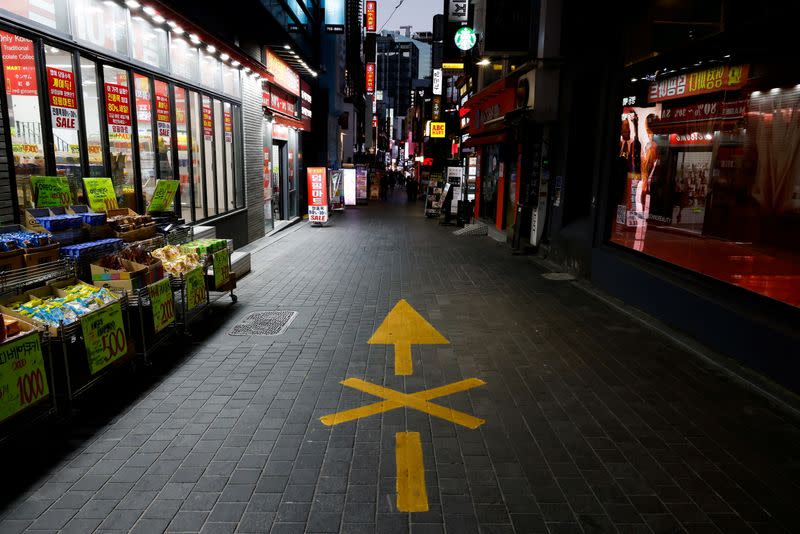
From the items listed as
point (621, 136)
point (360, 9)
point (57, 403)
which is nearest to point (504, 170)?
point (621, 136)

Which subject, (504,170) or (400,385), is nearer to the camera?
(400,385)

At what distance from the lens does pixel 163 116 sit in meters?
9.68

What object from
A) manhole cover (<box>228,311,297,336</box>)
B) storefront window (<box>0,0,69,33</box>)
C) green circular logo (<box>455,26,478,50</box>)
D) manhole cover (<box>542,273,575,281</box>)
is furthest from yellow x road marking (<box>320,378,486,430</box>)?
green circular logo (<box>455,26,478,50</box>)

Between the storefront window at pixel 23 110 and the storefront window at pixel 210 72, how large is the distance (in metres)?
5.63

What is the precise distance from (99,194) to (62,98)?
4.91 feet

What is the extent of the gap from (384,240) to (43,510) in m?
13.6

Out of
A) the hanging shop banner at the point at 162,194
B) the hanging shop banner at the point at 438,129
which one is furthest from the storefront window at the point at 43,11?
the hanging shop banner at the point at 438,129

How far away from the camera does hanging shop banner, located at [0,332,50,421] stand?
11.7 feet

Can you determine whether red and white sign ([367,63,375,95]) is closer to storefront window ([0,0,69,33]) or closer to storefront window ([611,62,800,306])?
storefront window ([611,62,800,306])

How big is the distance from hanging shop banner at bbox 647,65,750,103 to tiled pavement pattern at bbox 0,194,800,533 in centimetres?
378

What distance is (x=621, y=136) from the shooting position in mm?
9547

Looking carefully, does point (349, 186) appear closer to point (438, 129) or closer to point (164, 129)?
point (438, 129)

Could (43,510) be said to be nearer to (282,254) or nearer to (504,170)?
(282,254)

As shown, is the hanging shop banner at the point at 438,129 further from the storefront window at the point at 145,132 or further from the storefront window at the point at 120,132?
the storefront window at the point at 120,132
